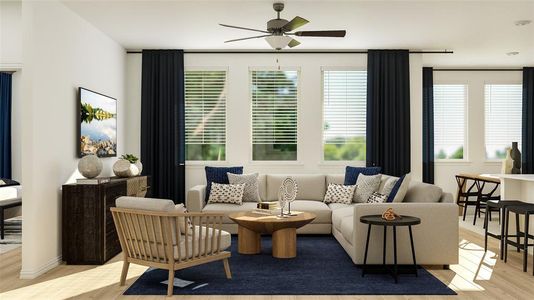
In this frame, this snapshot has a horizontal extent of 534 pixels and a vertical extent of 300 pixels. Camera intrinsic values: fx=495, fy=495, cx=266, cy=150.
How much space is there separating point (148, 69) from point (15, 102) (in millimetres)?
3082

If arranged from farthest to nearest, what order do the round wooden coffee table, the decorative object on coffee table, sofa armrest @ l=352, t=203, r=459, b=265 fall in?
1. the decorative object on coffee table
2. the round wooden coffee table
3. sofa armrest @ l=352, t=203, r=459, b=265

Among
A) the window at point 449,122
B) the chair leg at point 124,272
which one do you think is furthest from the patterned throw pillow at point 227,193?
the window at point 449,122

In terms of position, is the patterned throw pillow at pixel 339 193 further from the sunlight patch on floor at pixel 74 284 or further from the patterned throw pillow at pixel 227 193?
the sunlight patch on floor at pixel 74 284

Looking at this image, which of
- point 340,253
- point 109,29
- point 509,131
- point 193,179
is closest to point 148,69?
point 109,29

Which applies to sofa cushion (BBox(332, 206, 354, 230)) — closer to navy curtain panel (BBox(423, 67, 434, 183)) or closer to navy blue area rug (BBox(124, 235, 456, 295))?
navy blue area rug (BBox(124, 235, 456, 295))

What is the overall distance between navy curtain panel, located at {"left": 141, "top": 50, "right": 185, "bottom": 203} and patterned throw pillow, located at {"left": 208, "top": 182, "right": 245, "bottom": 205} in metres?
1.05

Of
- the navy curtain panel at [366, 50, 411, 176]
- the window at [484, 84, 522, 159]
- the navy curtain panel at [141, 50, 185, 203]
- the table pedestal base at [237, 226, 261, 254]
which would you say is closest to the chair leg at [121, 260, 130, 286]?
the table pedestal base at [237, 226, 261, 254]

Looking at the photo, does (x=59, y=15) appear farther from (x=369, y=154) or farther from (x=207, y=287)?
(x=369, y=154)

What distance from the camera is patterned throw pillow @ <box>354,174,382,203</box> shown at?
22.5 ft

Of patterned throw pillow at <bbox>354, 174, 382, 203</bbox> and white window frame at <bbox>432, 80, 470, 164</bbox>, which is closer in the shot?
patterned throw pillow at <bbox>354, 174, 382, 203</bbox>

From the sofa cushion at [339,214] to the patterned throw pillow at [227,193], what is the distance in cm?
135

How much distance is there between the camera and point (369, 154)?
7.93 meters

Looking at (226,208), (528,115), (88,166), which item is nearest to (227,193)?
(226,208)

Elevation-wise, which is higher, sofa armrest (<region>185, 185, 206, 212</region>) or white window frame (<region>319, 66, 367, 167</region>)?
white window frame (<region>319, 66, 367, 167</region>)
